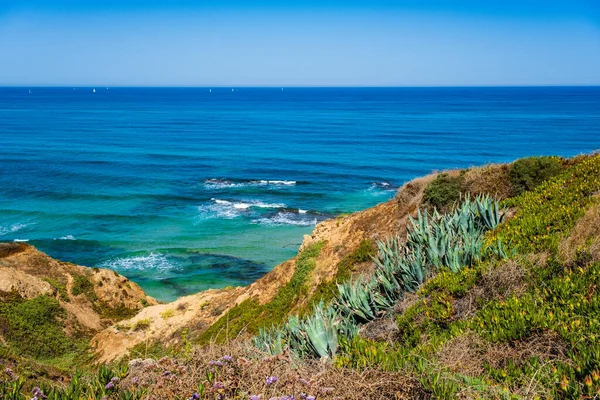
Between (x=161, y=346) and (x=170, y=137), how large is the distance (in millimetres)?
Result: 59951

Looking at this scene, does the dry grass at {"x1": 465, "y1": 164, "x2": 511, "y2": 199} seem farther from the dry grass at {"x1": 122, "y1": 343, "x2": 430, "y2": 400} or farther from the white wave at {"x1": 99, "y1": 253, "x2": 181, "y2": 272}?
the white wave at {"x1": 99, "y1": 253, "x2": 181, "y2": 272}

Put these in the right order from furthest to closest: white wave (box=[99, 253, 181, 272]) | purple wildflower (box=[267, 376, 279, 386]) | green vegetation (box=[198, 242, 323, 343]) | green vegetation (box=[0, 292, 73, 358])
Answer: white wave (box=[99, 253, 181, 272]) < green vegetation (box=[0, 292, 73, 358]) < green vegetation (box=[198, 242, 323, 343]) < purple wildflower (box=[267, 376, 279, 386])

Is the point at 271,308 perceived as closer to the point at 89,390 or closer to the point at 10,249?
the point at 89,390

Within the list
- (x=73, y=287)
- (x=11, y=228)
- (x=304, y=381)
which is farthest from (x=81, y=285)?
(x=304, y=381)

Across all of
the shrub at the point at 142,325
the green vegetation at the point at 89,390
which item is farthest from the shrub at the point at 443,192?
the green vegetation at the point at 89,390

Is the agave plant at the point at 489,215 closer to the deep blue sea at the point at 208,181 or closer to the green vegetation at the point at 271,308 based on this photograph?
the green vegetation at the point at 271,308

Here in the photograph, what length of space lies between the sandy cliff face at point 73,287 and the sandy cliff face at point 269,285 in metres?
2.17

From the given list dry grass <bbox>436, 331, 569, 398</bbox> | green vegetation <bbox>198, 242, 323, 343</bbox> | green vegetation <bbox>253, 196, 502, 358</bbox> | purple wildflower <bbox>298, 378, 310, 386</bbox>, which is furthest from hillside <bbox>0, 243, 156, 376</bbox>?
dry grass <bbox>436, 331, 569, 398</bbox>

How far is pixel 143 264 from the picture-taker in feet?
95.1

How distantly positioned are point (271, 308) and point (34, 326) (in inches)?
371

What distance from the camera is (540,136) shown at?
220 ft

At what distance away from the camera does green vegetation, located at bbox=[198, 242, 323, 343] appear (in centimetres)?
1554

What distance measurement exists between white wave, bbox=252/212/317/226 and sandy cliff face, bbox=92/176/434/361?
50.3 feet

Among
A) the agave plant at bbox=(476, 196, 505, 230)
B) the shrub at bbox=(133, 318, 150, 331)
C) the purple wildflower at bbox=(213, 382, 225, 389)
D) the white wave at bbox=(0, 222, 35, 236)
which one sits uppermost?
the agave plant at bbox=(476, 196, 505, 230)
